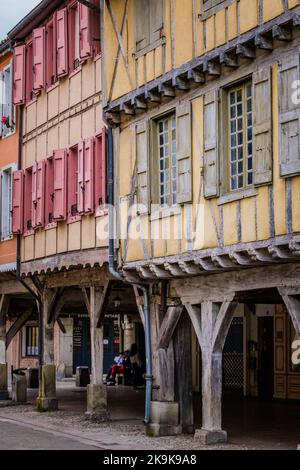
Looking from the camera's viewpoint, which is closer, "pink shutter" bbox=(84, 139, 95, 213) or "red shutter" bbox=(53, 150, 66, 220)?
"pink shutter" bbox=(84, 139, 95, 213)

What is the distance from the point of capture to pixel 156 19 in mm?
15875

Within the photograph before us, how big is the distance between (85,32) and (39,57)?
276 centimetres

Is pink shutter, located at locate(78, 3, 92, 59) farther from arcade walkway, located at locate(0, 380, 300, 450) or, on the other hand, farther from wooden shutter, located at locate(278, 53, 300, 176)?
arcade walkway, located at locate(0, 380, 300, 450)

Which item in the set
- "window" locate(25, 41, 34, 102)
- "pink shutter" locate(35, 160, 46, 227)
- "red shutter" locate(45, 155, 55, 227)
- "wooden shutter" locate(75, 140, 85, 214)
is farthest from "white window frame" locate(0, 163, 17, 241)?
"wooden shutter" locate(75, 140, 85, 214)

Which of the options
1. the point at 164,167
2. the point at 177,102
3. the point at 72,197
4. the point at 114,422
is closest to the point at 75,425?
the point at 114,422

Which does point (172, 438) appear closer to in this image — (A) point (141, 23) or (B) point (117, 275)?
(B) point (117, 275)

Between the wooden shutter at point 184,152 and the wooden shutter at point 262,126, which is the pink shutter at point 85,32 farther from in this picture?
the wooden shutter at point 262,126

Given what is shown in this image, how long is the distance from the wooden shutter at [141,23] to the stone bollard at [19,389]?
407 inches

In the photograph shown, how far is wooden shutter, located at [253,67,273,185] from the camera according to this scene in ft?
41.8

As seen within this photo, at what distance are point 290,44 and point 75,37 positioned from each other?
8.15 m

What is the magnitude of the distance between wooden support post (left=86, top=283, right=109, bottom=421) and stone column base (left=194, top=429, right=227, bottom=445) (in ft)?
15.3

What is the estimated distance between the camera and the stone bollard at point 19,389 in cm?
2384

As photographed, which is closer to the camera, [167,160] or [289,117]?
[289,117]

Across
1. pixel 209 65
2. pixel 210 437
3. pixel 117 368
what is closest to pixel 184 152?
pixel 209 65
